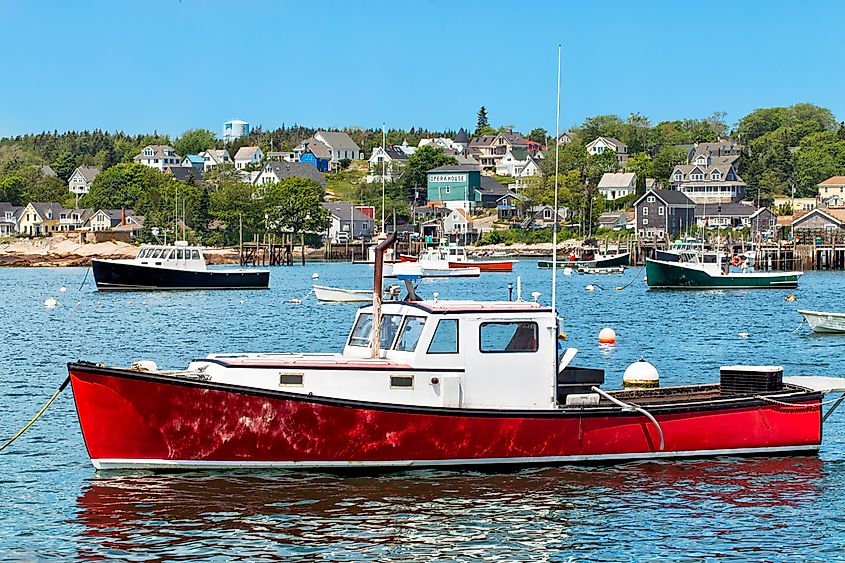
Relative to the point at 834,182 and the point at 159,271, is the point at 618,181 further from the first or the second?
the point at 159,271

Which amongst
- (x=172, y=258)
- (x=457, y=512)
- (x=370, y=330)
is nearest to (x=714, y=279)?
(x=172, y=258)

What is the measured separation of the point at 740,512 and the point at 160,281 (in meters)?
67.0

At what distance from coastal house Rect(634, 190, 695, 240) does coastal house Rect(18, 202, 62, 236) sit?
84692mm

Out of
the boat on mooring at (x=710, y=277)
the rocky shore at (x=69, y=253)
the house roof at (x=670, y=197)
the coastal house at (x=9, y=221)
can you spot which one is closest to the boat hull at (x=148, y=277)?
the boat on mooring at (x=710, y=277)

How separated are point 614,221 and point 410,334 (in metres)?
160

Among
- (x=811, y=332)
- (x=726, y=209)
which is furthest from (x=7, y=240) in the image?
(x=811, y=332)

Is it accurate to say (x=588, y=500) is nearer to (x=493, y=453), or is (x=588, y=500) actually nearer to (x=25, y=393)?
(x=493, y=453)

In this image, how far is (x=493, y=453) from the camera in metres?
21.2

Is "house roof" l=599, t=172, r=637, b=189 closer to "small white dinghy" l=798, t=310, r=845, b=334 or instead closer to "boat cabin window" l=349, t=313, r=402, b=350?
"small white dinghy" l=798, t=310, r=845, b=334

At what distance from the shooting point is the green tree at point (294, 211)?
16575cm

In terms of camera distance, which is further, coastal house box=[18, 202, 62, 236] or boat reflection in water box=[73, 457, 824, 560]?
coastal house box=[18, 202, 62, 236]

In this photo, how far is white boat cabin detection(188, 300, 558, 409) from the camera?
67.5ft

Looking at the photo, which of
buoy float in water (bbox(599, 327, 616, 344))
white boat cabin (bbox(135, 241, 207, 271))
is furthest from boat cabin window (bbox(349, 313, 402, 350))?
white boat cabin (bbox(135, 241, 207, 271))

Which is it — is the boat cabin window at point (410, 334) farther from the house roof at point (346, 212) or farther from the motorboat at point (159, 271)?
the house roof at point (346, 212)
